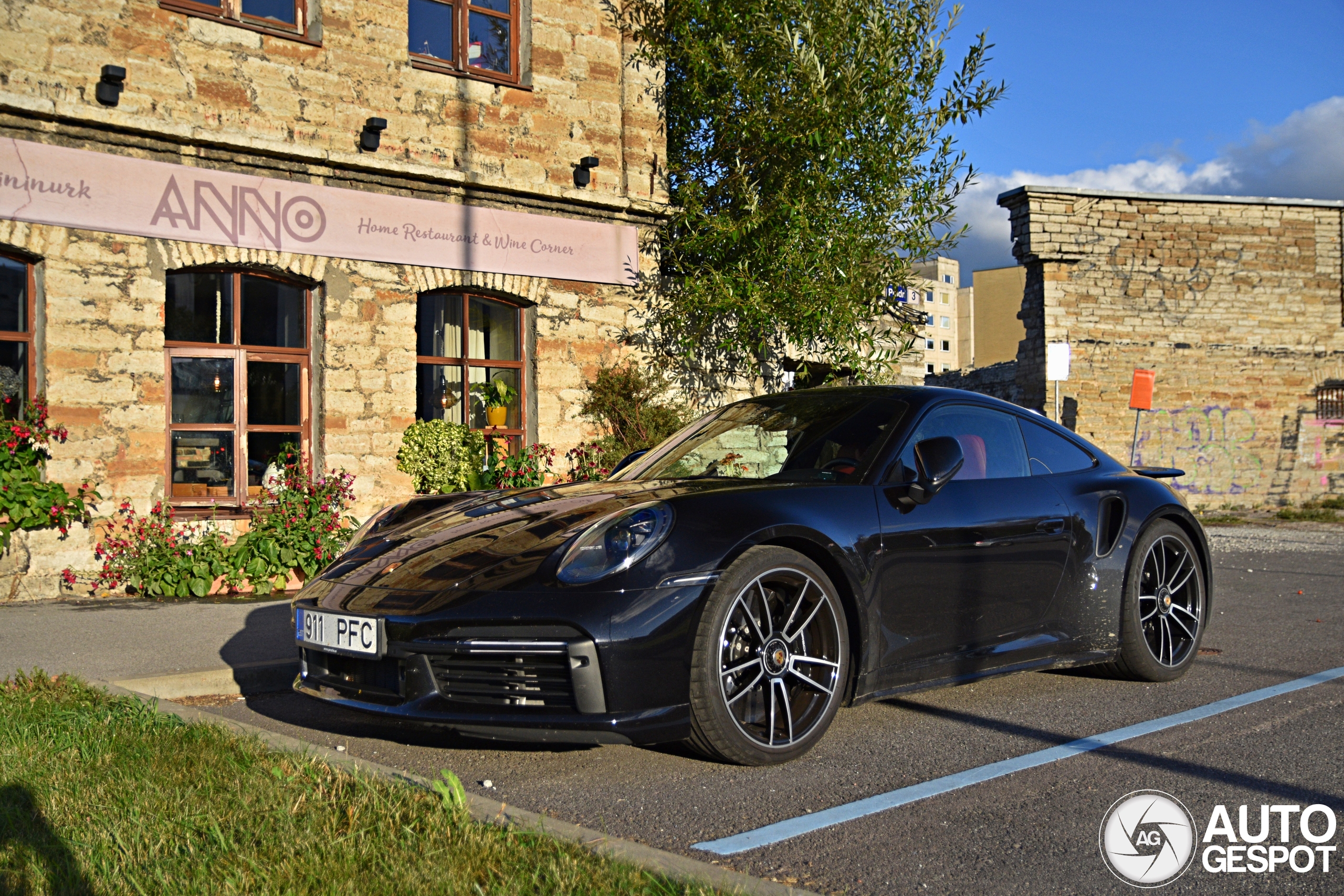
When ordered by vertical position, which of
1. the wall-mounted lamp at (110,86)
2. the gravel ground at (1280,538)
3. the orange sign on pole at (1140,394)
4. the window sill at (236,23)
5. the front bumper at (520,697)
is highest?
the window sill at (236,23)

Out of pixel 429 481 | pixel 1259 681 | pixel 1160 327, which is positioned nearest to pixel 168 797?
pixel 1259 681

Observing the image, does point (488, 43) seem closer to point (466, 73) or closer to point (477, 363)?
point (466, 73)

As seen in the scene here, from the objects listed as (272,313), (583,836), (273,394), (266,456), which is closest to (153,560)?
(266,456)

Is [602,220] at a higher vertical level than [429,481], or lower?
higher

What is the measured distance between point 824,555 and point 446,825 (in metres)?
1.70

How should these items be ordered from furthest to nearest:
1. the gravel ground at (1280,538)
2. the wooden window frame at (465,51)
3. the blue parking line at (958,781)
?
the gravel ground at (1280,538)
the wooden window frame at (465,51)
the blue parking line at (958,781)

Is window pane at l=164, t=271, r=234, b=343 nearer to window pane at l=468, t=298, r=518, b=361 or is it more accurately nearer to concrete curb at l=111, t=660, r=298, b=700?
window pane at l=468, t=298, r=518, b=361

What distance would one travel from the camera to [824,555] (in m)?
3.99

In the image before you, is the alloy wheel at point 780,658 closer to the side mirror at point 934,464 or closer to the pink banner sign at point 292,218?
the side mirror at point 934,464

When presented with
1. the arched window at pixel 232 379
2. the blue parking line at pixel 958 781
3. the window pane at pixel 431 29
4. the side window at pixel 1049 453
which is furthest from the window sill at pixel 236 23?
the blue parking line at pixel 958 781

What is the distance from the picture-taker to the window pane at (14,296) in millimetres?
8586

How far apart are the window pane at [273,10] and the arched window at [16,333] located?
2922mm

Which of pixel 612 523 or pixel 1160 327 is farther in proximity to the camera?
pixel 1160 327

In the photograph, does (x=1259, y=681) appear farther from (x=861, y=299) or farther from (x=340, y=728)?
(x=861, y=299)
